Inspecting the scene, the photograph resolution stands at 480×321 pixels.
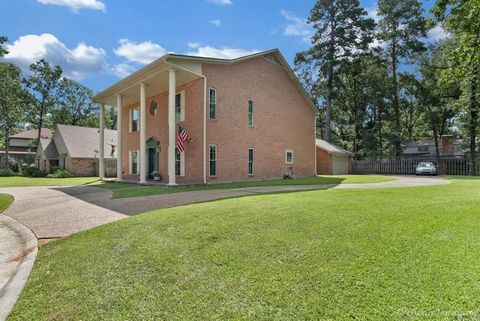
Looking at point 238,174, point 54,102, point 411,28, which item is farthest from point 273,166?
point 54,102

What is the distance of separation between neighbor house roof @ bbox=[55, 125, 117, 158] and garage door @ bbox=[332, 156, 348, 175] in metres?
22.5

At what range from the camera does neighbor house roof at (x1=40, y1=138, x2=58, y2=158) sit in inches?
1264

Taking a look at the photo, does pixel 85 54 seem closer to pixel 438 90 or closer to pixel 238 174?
pixel 238 174

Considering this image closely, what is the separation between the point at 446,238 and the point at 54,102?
45.2m

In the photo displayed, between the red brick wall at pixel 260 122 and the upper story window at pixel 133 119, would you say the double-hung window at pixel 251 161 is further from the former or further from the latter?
the upper story window at pixel 133 119

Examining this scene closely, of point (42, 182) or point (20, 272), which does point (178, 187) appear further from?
point (42, 182)

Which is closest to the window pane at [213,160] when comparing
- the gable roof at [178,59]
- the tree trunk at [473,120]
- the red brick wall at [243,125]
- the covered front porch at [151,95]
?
the red brick wall at [243,125]

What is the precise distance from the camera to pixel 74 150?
1155 inches

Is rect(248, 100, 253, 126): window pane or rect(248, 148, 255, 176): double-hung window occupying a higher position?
rect(248, 100, 253, 126): window pane

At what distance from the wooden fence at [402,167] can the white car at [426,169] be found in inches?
55.6

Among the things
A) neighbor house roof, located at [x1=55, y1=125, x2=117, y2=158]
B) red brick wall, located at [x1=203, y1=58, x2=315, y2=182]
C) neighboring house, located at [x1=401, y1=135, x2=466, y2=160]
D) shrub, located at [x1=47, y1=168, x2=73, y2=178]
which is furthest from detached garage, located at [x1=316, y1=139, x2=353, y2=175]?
shrub, located at [x1=47, y1=168, x2=73, y2=178]

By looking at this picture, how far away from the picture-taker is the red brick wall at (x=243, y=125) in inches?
637

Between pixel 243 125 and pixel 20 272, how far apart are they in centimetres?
1431

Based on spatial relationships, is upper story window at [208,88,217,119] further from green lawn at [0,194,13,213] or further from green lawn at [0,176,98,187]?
green lawn at [0,176,98,187]
